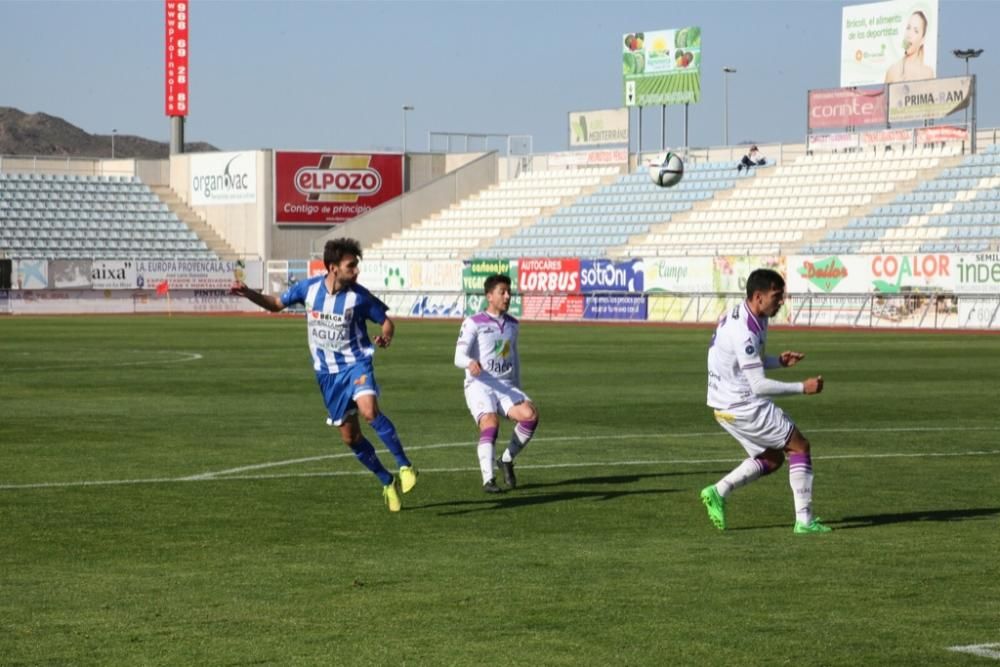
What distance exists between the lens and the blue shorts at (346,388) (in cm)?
1293

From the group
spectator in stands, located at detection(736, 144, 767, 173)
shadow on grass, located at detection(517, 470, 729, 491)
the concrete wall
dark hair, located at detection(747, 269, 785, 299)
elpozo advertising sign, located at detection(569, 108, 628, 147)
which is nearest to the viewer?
dark hair, located at detection(747, 269, 785, 299)

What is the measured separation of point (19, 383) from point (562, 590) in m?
19.8

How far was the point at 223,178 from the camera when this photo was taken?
86.7 metres

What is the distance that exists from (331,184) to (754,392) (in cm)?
7586

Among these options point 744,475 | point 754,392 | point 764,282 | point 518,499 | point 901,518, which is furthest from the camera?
point 518,499

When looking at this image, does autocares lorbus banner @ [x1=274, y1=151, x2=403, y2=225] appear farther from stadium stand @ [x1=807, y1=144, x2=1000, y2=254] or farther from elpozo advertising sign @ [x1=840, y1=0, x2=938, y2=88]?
stadium stand @ [x1=807, y1=144, x2=1000, y2=254]

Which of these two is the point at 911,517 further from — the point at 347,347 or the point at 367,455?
the point at 347,347

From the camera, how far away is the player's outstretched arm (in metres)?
12.9

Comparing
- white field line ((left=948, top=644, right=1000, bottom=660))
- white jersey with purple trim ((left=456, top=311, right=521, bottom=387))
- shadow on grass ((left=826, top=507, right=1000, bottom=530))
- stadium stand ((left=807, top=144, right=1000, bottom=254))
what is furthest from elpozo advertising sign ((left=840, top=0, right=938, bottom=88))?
white field line ((left=948, top=644, right=1000, bottom=660))

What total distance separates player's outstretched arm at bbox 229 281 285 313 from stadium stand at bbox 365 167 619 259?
61.4 metres

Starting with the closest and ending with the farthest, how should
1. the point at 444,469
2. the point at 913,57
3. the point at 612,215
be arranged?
the point at 444,469 < the point at 913,57 < the point at 612,215

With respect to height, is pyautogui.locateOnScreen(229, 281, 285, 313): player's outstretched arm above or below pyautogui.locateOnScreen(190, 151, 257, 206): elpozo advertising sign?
below

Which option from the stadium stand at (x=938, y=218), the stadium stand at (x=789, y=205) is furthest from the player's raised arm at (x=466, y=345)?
the stadium stand at (x=789, y=205)

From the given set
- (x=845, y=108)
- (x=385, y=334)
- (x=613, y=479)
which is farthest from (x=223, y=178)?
(x=385, y=334)
